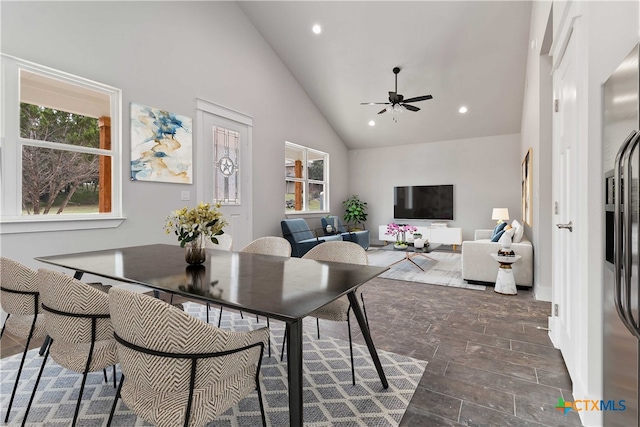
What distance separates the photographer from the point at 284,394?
1.79 m

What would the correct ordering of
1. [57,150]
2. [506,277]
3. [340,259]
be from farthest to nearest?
[506,277]
[57,150]
[340,259]

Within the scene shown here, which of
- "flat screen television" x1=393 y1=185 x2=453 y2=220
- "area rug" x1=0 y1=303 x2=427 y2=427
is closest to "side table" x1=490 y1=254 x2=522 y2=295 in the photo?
"area rug" x1=0 y1=303 x2=427 y2=427

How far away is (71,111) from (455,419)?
4.07 metres

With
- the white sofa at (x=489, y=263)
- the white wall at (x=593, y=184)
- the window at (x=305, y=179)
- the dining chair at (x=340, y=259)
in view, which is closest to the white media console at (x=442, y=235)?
the window at (x=305, y=179)

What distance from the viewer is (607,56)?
1425 millimetres

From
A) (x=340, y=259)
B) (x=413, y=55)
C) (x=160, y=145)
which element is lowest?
(x=340, y=259)

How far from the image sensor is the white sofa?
12.6 feet

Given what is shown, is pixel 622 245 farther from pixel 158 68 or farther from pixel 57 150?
pixel 158 68

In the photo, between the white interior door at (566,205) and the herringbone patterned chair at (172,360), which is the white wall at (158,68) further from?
the white interior door at (566,205)

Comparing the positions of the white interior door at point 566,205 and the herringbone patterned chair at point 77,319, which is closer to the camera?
the herringbone patterned chair at point 77,319

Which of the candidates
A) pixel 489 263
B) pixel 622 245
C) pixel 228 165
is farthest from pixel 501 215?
pixel 622 245

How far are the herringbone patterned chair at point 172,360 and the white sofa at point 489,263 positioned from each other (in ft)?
12.3

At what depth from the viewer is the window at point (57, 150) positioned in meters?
2.73

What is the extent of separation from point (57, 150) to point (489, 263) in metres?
4.96
